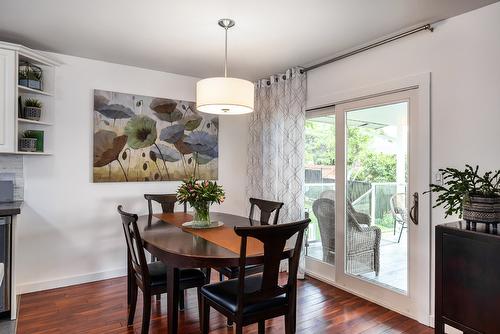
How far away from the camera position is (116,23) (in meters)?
2.55

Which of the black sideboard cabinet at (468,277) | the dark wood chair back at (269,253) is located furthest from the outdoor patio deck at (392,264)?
the dark wood chair back at (269,253)

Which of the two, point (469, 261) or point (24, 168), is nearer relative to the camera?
point (469, 261)

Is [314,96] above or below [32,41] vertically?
below

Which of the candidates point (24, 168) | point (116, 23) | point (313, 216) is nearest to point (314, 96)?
point (313, 216)

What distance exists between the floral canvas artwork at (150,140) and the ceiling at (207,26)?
21.5 inches

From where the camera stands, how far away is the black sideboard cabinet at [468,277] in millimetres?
1747

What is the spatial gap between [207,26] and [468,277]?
252 cm

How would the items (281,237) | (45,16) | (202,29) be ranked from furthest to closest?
(202,29) → (45,16) → (281,237)

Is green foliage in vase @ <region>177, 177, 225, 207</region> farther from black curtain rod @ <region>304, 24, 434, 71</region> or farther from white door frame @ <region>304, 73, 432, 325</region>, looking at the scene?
black curtain rod @ <region>304, 24, 434, 71</region>

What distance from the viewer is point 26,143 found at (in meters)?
2.95

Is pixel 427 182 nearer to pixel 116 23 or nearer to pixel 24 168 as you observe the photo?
pixel 116 23

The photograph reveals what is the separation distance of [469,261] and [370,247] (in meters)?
1.28

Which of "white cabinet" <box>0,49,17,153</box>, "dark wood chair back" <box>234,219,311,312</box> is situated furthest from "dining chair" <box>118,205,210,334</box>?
"white cabinet" <box>0,49,17,153</box>

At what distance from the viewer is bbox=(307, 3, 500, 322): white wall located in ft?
7.20
